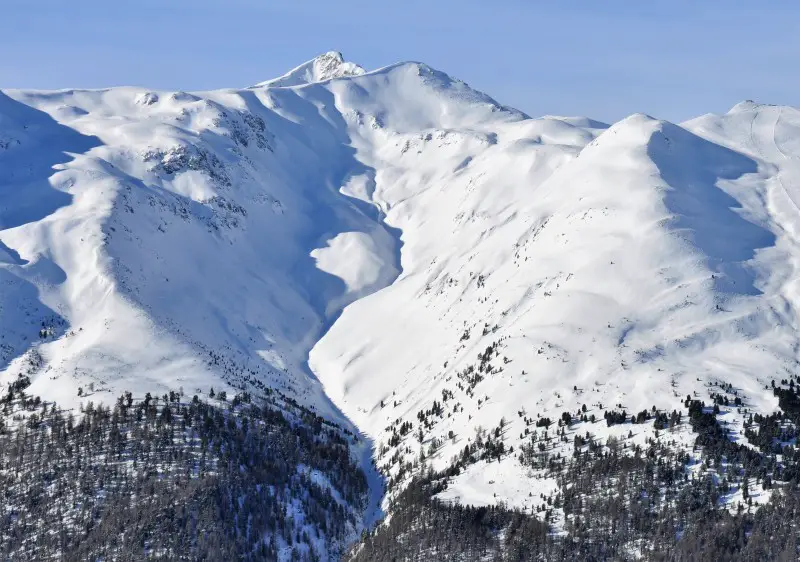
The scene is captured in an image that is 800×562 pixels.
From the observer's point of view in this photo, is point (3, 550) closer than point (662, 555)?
No

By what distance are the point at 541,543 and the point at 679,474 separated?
32032mm

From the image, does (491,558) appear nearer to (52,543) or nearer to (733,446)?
(733,446)

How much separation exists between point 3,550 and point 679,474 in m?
130

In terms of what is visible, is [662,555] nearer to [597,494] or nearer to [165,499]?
[597,494]

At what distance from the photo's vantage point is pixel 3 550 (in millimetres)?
191375

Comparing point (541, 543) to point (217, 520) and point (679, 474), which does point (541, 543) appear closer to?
point (679, 474)

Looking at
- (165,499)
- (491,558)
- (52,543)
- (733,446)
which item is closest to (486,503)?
(491,558)

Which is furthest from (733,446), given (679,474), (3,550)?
(3,550)

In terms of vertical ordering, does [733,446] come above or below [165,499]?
above

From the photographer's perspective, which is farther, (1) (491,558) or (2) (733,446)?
(2) (733,446)

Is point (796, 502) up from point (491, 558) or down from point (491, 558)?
up

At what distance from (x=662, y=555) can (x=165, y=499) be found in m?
95.8

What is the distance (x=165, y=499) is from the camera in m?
200

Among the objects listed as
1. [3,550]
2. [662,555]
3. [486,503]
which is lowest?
[3,550]
